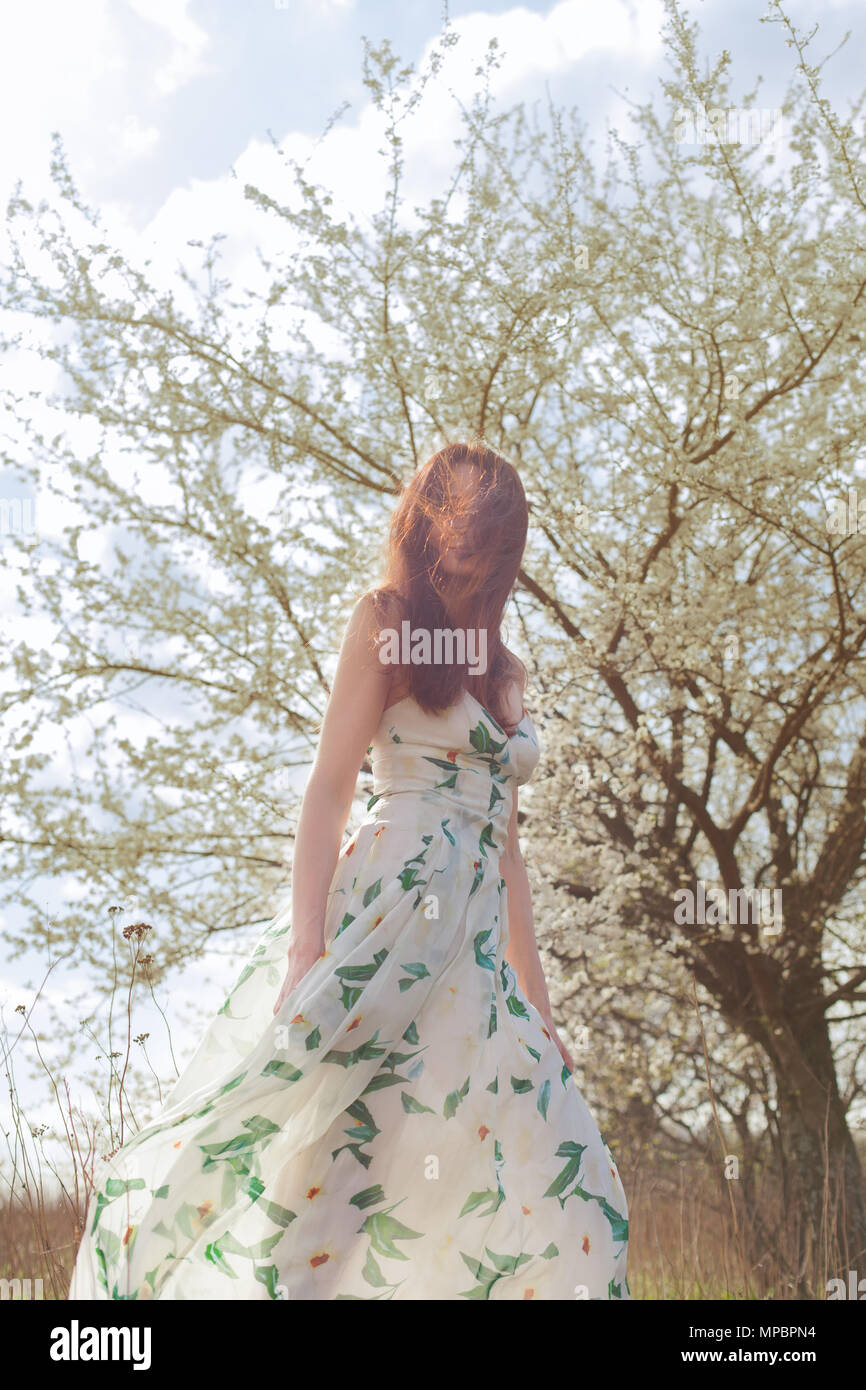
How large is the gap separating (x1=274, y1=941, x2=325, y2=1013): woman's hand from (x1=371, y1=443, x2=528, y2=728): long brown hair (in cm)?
57

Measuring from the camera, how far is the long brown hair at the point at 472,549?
6.38 ft

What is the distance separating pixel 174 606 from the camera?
4.74m

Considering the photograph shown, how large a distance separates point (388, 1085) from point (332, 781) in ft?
1.61

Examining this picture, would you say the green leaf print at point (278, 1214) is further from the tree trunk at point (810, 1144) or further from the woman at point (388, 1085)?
the tree trunk at point (810, 1144)

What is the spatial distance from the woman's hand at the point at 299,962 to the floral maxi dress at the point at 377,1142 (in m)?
0.02

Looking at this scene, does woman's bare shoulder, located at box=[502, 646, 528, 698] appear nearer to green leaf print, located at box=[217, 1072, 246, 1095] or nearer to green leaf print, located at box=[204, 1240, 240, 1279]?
green leaf print, located at box=[217, 1072, 246, 1095]

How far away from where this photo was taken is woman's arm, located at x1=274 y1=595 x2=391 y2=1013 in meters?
1.65

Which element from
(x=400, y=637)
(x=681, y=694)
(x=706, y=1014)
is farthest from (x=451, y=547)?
(x=706, y=1014)

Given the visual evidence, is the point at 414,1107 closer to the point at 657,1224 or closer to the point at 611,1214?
the point at 611,1214

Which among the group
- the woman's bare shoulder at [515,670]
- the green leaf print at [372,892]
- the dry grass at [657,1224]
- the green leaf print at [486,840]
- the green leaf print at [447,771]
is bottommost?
the dry grass at [657,1224]

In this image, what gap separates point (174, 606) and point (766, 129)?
329 cm

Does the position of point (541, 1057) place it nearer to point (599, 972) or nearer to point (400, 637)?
point (400, 637)

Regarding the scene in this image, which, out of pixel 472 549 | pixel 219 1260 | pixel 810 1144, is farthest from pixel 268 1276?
pixel 810 1144

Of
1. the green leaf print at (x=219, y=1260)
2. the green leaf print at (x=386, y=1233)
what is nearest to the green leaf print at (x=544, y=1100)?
the green leaf print at (x=386, y=1233)
